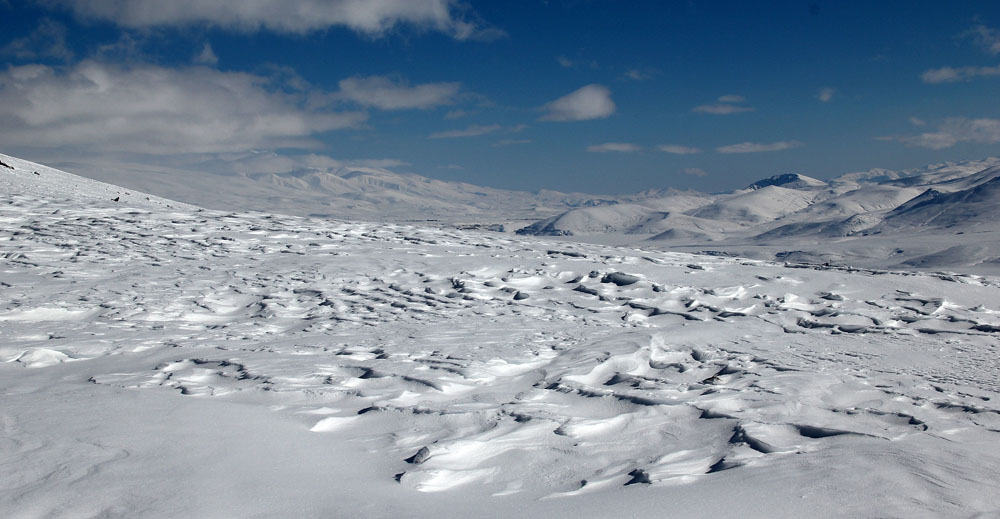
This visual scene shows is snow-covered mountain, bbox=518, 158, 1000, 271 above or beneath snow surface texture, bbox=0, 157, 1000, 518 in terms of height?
above

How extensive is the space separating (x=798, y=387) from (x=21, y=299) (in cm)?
918

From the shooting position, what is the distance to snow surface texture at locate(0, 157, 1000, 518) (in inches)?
117

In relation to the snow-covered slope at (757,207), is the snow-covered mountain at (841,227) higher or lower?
lower

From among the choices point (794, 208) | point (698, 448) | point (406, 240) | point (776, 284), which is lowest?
point (698, 448)

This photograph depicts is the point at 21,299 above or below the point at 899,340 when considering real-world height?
above

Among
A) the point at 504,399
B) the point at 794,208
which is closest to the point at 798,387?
the point at 504,399

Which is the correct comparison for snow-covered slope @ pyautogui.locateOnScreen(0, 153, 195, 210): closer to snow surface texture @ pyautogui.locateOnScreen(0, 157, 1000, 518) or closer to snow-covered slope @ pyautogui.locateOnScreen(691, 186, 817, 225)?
snow surface texture @ pyautogui.locateOnScreen(0, 157, 1000, 518)

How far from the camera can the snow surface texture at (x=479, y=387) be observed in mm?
2984

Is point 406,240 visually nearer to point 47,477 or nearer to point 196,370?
point 196,370

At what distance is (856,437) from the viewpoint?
371 centimetres

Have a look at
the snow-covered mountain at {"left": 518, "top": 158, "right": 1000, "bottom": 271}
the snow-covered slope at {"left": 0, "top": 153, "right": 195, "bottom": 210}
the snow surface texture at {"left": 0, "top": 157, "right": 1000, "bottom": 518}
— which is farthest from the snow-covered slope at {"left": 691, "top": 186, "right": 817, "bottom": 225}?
the snow surface texture at {"left": 0, "top": 157, "right": 1000, "bottom": 518}

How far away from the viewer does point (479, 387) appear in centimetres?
526

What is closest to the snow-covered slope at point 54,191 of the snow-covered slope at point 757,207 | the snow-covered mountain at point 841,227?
the snow-covered mountain at point 841,227

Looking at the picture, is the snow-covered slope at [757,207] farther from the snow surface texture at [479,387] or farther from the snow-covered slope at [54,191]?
the snow surface texture at [479,387]
